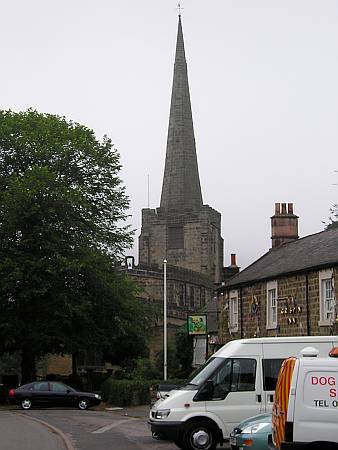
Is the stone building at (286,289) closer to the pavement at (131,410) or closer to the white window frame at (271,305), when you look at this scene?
the white window frame at (271,305)

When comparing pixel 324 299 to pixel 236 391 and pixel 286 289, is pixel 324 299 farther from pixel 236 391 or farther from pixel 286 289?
pixel 236 391

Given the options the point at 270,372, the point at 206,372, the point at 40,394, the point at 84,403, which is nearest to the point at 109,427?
the point at 206,372

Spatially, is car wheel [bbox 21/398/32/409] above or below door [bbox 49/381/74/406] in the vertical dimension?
below

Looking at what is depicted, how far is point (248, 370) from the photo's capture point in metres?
17.6

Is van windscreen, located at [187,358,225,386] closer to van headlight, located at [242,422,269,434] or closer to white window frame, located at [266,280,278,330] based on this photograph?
van headlight, located at [242,422,269,434]

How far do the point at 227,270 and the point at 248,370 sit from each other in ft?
86.2

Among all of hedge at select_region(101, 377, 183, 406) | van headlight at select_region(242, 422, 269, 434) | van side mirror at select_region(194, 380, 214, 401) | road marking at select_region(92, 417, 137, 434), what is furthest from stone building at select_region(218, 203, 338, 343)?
van headlight at select_region(242, 422, 269, 434)

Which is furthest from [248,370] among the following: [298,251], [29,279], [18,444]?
[29,279]

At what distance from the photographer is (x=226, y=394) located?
17.4m

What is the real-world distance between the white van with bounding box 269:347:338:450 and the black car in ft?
88.2

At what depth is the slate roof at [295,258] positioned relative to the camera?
94.4 ft

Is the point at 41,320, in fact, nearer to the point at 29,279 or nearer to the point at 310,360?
the point at 29,279

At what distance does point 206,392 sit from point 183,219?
243ft

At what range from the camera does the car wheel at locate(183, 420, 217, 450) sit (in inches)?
672
